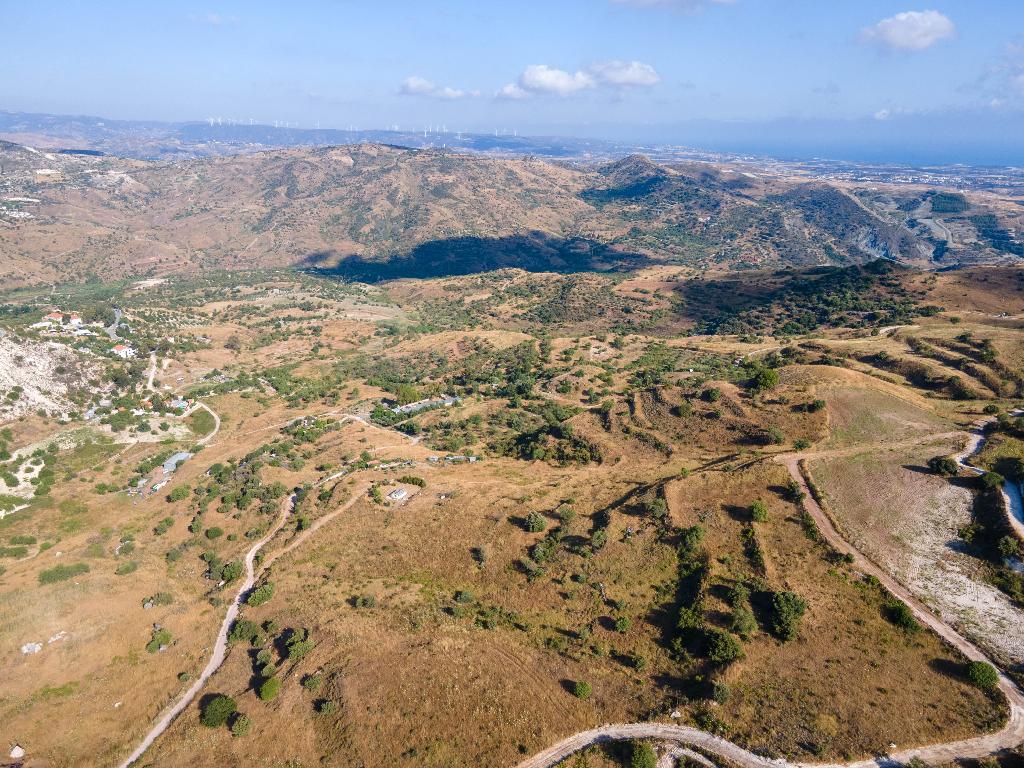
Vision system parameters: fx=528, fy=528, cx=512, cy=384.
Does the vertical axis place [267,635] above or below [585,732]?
below

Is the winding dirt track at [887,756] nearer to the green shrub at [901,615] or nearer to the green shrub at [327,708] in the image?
the green shrub at [901,615]

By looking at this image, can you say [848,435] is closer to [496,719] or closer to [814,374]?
[814,374]

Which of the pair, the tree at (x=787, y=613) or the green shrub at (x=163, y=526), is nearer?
the tree at (x=787, y=613)

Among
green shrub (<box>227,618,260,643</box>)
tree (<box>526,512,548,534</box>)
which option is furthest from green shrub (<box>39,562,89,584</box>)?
tree (<box>526,512,548,534</box>)

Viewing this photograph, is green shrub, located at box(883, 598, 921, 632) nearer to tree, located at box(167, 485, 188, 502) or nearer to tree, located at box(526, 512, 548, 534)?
tree, located at box(526, 512, 548, 534)

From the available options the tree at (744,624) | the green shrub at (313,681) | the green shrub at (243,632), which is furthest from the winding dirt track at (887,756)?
the green shrub at (243,632)

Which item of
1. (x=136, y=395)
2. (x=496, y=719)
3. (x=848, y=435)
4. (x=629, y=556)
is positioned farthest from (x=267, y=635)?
(x=136, y=395)
